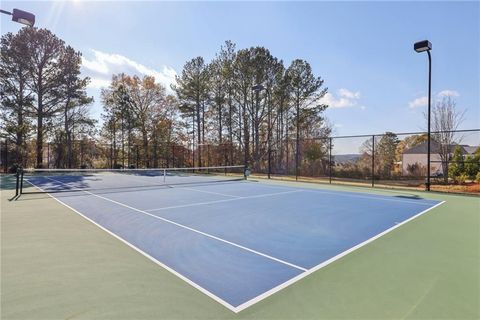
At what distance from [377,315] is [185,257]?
2.27m

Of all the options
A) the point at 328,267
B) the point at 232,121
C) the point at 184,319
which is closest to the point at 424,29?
the point at 328,267

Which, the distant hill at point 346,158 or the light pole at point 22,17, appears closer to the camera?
the light pole at point 22,17

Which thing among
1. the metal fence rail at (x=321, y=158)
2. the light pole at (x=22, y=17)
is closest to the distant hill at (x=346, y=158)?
the metal fence rail at (x=321, y=158)

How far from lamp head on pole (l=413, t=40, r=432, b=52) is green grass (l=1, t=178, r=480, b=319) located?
8.27 metres

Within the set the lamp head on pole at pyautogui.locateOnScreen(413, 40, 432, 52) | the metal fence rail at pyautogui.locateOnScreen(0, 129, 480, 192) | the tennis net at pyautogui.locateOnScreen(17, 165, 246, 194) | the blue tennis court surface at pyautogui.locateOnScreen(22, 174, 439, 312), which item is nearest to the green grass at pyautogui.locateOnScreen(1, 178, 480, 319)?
the blue tennis court surface at pyautogui.locateOnScreen(22, 174, 439, 312)

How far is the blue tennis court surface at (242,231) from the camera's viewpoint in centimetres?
309

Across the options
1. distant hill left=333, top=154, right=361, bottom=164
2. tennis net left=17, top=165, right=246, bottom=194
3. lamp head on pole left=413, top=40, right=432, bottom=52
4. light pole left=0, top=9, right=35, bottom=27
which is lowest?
tennis net left=17, top=165, right=246, bottom=194

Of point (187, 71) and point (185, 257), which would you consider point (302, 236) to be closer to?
point (185, 257)

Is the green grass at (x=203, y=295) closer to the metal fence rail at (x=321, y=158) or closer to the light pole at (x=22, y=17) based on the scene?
the light pole at (x=22, y=17)

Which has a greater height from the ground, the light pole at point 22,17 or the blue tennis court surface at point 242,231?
the light pole at point 22,17

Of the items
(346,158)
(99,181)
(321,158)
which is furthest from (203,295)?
(321,158)

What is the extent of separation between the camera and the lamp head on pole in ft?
33.2

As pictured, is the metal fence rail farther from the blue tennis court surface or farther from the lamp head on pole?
the blue tennis court surface

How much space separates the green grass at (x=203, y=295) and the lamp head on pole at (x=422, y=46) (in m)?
8.27
